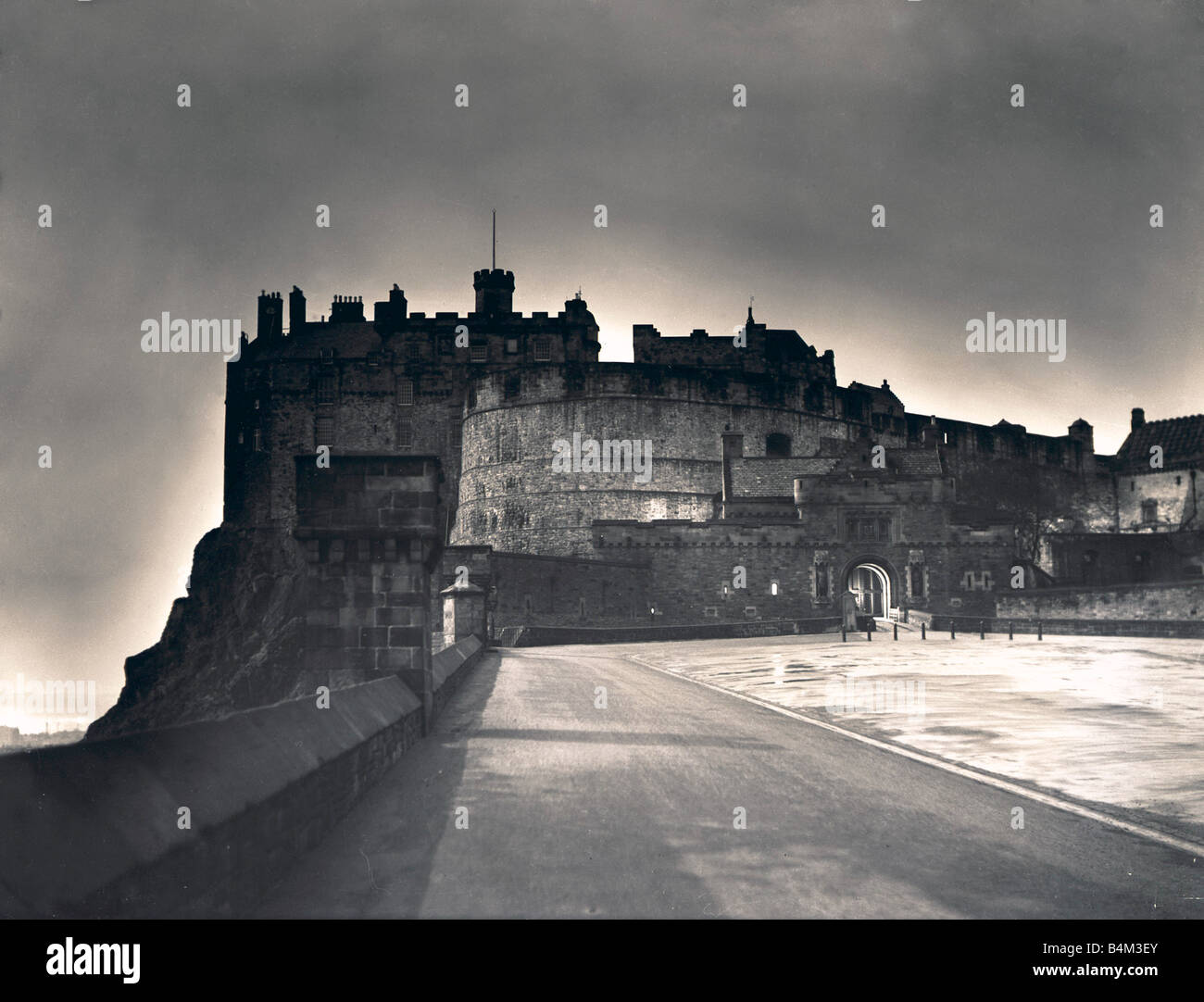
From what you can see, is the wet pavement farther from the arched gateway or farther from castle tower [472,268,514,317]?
castle tower [472,268,514,317]

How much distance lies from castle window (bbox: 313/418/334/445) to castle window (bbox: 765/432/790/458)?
80.8ft

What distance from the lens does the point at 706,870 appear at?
201 inches

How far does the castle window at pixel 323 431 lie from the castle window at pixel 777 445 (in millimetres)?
24622

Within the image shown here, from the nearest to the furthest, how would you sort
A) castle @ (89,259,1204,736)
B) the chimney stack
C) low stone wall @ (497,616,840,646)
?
1. low stone wall @ (497,616,840,646)
2. castle @ (89,259,1204,736)
3. the chimney stack

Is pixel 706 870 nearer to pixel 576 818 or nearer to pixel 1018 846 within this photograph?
pixel 576 818

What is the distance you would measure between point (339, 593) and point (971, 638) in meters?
23.8

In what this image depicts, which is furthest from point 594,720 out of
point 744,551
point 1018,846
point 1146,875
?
point 744,551

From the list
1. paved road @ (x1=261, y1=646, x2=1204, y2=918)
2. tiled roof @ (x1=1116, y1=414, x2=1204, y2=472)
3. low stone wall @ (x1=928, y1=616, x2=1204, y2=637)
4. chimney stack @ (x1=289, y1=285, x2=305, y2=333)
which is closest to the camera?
paved road @ (x1=261, y1=646, x2=1204, y2=918)

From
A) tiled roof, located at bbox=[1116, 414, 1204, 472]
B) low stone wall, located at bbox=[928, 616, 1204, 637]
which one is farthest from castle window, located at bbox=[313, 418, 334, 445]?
tiled roof, located at bbox=[1116, 414, 1204, 472]

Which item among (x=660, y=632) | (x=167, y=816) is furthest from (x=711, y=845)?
(x=660, y=632)

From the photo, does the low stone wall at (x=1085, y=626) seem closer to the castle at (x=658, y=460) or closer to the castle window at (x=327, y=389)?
the castle at (x=658, y=460)

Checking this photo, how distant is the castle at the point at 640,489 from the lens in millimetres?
42250

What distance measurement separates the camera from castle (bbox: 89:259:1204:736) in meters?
42.2

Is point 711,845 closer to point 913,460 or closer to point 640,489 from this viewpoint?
point 640,489
